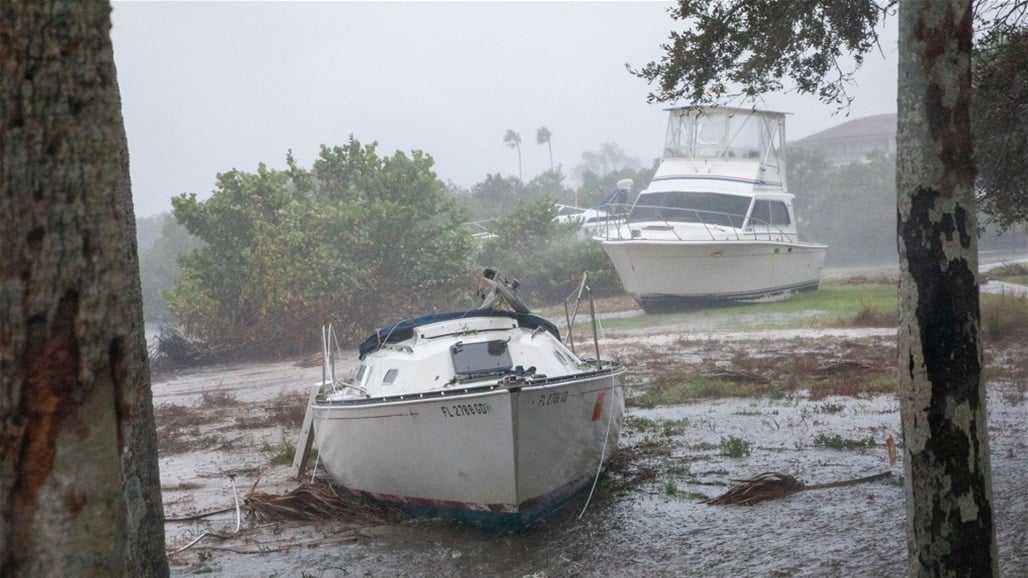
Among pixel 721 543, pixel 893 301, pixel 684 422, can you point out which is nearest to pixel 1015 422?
pixel 684 422

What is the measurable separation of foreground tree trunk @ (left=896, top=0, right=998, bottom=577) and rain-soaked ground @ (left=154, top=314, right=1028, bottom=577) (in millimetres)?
2210

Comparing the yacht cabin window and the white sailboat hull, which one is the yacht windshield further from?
the white sailboat hull

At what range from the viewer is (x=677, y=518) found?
424 inches

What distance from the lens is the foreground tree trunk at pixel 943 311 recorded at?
5855 millimetres

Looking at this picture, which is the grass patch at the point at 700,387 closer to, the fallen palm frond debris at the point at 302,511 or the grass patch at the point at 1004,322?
the grass patch at the point at 1004,322

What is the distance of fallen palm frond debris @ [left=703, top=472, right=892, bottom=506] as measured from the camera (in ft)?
36.3

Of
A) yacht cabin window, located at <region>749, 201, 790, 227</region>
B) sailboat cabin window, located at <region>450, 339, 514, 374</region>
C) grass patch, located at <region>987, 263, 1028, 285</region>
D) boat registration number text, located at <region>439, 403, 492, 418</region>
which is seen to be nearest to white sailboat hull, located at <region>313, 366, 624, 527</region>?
boat registration number text, located at <region>439, 403, 492, 418</region>

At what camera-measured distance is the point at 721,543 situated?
978 centimetres

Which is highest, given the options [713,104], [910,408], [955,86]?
[713,104]

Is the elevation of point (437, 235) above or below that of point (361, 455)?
above

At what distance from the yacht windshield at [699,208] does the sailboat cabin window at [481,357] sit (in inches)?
877

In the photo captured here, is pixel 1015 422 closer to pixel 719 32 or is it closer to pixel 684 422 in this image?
pixel 684 422

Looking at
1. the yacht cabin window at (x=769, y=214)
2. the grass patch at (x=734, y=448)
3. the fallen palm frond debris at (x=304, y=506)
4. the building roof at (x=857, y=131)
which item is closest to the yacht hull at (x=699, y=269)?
the yacht cabin window at (x=769, y=214)

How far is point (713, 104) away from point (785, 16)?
211 centimetres
